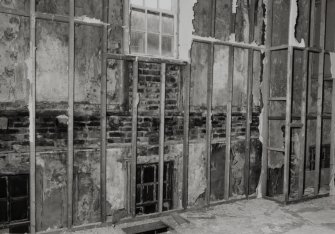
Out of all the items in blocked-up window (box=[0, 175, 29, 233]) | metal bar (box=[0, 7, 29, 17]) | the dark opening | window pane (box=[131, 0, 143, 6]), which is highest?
window pane (box=[131, 0, 143, 6])

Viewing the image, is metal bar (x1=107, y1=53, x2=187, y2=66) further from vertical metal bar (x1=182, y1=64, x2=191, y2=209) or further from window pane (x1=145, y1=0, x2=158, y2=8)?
window pane (x1=145, y1=0, x2=158, y2=8)

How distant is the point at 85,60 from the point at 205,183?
8.41 feet

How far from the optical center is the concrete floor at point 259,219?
3.95 meters

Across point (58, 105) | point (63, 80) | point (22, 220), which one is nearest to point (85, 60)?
point (63, 80)

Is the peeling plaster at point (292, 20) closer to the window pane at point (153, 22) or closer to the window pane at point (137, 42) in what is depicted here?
the window pane at point (153, 22)

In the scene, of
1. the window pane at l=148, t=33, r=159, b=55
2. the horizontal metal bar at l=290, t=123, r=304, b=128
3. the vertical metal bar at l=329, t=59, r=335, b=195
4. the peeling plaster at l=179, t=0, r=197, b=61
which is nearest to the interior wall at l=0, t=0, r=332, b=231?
the peeling plaster at l=179, t=0, r=197, b=61

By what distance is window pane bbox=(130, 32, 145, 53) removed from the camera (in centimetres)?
416

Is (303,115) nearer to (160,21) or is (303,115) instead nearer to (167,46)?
(167,46)

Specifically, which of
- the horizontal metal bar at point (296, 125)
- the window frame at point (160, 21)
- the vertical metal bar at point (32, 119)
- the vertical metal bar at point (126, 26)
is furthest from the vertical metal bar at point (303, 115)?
the vertical metal bar at point (32, 119)

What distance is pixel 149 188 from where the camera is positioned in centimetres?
436

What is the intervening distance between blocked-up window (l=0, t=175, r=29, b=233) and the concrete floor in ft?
2.42

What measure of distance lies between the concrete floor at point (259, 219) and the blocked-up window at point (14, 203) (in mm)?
738

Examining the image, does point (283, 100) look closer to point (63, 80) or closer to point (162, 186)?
point (162, 186)

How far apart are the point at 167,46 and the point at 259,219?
279cm
